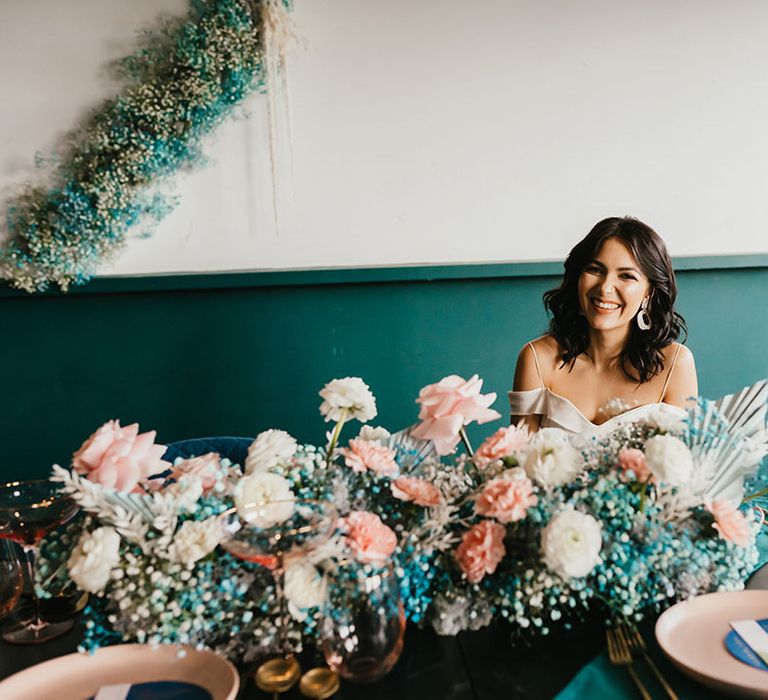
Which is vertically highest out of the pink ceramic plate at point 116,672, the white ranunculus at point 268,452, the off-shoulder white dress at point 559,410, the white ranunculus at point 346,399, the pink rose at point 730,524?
the white ranunculus at point 346,399

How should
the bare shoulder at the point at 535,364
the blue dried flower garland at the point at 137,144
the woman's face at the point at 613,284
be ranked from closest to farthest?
1. the woman's face at the point at 613,284
2. the bare shoulder at the point at 535,364
3. the blue dried flower garland at the point at 137,144

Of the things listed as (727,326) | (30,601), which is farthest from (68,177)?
(727,326)

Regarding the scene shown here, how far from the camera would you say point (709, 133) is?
2.62m

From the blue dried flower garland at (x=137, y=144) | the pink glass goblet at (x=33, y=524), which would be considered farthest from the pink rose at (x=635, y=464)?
the blue dried flower garland at (x=137, y=144)

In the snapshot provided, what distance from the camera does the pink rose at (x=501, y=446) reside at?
103cm

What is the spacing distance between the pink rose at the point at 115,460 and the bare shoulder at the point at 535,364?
4.65 ft

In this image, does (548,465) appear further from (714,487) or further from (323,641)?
(323,641)

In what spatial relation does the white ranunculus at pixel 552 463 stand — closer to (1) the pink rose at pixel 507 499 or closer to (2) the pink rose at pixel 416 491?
(1) the pink rose at pixel 507 499

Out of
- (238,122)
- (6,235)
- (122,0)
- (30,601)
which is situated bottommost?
(30,601)

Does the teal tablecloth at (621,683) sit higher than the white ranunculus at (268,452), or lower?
lower

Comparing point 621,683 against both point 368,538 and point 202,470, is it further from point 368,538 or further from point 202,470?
point 202,470

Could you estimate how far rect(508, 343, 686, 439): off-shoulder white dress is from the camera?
1.97m

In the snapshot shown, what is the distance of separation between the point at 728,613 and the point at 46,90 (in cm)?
267

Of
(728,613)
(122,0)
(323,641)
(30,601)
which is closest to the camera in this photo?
(323,641)
